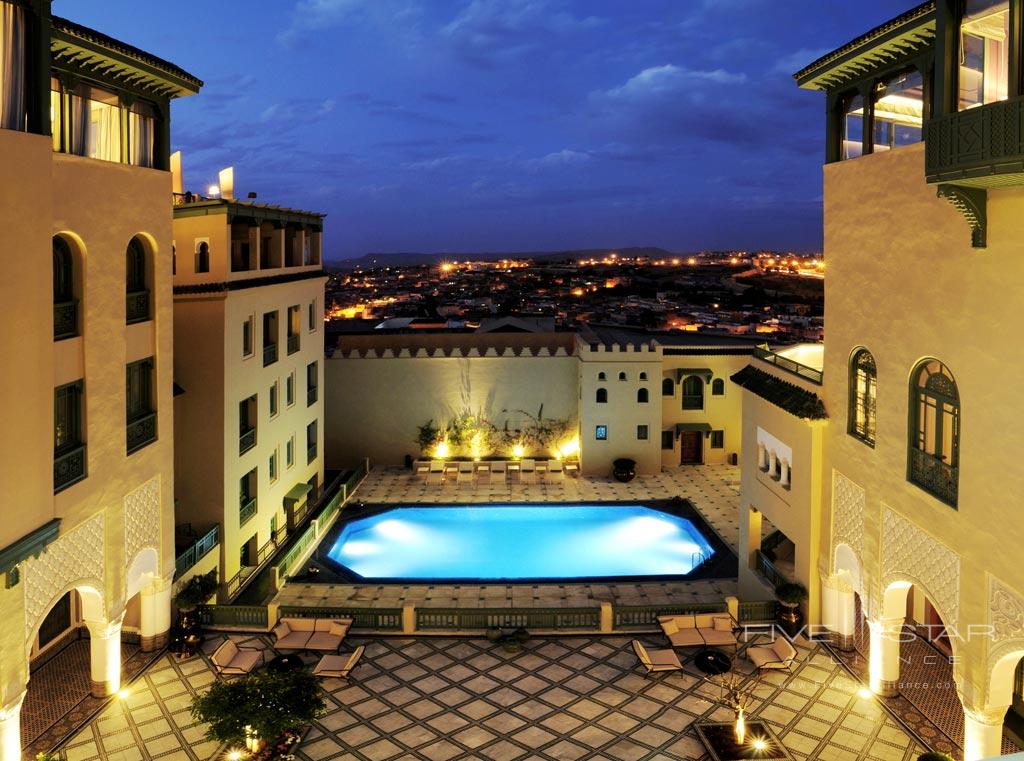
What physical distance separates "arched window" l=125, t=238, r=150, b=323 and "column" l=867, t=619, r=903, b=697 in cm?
1458

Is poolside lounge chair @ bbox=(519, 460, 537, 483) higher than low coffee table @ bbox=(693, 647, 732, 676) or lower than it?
higher

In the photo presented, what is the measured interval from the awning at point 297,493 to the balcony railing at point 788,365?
14.9 metres

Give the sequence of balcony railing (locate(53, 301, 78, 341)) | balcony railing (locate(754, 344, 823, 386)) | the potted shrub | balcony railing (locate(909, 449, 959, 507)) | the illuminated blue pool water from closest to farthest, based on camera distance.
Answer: balcony railing (locate(909, 449, 959, 507))
balcony railing (locate(53, 301, 78, 341))
balcony railing (locate(754, 344, 823, 386))
the potted shrub
the illuminated blue pool water

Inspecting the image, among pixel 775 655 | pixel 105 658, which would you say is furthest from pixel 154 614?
pixel 775 655

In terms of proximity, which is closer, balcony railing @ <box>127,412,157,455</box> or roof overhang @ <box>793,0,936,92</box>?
roof overhang @ <box>793,0,936,92</box>

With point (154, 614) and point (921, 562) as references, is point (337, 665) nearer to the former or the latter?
point (154, 614)

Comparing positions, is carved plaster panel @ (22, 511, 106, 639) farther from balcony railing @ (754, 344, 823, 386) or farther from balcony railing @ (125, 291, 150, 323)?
balcony railing @ (754, 344, 823, 386)

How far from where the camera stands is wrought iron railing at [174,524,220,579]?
1712cm

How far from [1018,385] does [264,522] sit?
19371 mm

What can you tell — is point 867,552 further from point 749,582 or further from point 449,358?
point 449,358

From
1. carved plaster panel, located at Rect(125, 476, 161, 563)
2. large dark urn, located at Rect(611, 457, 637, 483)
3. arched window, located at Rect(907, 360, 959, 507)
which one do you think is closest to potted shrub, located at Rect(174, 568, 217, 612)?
carved plaster panel, located at Rect(125, 476, 161, 563)

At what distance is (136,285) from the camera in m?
14.6

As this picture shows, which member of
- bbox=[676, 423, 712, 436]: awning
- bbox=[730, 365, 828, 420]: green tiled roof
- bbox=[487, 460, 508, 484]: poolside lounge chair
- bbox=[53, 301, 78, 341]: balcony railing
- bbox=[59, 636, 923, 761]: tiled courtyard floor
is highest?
bbox=[53, 301, 78, 341]: balcony railing

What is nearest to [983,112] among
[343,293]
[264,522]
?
[264,522]
